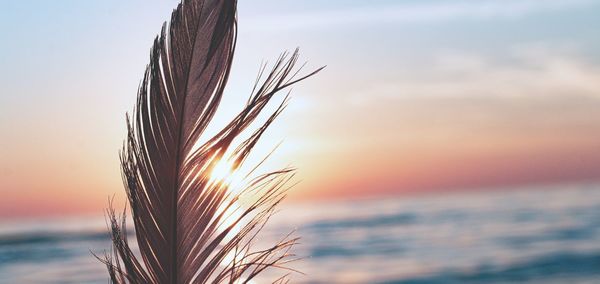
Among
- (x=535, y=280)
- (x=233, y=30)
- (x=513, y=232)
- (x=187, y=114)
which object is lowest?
(x=187, y=114)

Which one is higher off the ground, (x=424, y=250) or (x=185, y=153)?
(x=424, y=250)

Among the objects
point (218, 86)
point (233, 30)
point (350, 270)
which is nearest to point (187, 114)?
point (218, 86)

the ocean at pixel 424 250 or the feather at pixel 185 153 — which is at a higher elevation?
the ocean at pixel 424 250

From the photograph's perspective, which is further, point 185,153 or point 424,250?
point 424,250

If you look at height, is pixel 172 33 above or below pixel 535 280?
below

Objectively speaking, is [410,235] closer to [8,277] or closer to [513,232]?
[513,232]
